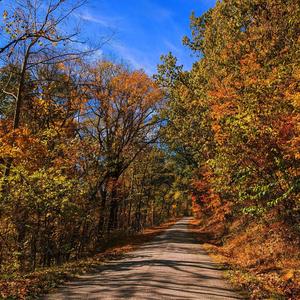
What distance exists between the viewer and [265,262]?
569 inches

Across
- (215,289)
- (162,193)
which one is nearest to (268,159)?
(215,289)

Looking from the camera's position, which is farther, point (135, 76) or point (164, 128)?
point (164, 128)

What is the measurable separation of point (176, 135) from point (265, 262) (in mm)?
15491

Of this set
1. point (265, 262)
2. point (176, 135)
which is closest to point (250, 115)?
point (265, 262)

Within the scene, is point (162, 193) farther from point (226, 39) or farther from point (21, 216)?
point (21, 216)

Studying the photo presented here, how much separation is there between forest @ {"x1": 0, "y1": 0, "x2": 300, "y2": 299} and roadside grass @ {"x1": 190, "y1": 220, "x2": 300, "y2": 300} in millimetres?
67

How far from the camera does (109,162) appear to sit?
76.6ft

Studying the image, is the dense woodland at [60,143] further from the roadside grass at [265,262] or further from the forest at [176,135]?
the roadside grass at [265,262]

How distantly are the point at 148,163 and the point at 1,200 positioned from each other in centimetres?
3552

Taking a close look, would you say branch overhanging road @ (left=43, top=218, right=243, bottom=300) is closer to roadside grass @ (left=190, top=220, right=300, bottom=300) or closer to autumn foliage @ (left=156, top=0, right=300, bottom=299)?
roadside grass @ (left=190, top=220, right=300, bottom=300)

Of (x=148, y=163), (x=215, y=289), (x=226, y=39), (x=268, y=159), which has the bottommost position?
(x=215, y=289)

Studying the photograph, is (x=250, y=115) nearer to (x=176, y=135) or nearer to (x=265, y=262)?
(x=265, y=262)

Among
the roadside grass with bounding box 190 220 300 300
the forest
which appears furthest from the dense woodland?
the roadside grass with bounding box 190 220 300 300

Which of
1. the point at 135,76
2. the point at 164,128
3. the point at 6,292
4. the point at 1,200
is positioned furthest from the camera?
the point at 164,128
